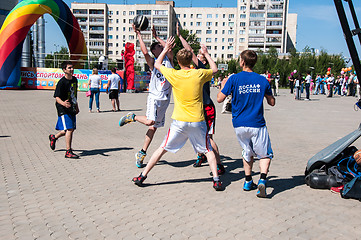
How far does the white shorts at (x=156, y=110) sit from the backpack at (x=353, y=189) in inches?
120

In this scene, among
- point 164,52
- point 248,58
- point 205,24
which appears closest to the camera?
point 248,58

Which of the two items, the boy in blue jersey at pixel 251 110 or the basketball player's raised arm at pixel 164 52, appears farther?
the basketball player's raised arm at pixel 164 52

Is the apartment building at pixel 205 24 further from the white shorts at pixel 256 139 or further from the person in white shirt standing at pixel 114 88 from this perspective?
the white shorts at pixel 256 139

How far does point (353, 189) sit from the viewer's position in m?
4.46

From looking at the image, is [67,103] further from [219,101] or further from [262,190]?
[262,190]

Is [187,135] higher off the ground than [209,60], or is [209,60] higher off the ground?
[209,60]

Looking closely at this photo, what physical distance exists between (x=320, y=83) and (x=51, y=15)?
978 inches

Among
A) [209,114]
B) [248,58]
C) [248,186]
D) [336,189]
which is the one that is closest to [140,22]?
[209,114]

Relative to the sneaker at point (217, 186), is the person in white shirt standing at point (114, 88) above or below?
above

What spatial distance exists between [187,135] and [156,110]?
1.38m

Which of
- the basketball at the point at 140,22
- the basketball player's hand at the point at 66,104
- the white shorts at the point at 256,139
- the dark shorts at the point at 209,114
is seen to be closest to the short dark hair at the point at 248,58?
the white shorts at the point at 256,139

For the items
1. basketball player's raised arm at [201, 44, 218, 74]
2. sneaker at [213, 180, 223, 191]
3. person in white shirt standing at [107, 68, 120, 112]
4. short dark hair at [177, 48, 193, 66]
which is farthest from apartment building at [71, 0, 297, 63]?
sneaker at [213, 180, 223, 191]

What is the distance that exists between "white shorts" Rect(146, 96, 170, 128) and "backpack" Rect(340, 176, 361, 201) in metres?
3.05

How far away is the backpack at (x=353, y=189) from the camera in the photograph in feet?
14.5
